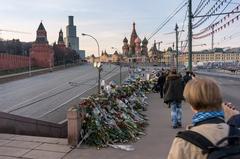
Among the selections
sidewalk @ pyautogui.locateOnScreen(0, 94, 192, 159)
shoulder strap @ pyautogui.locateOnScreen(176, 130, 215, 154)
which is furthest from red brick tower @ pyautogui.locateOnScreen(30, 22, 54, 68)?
shoulder strap @ pyautogui.locateOnScreen(176, 130, 215, 154)

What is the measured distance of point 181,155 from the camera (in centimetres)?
272

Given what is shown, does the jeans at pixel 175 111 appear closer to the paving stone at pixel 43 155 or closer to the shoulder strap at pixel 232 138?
the paving stone at pixel 43 155

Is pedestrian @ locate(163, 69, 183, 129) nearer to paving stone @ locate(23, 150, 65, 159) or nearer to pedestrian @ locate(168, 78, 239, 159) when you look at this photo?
paving stone @ locate(23, 150, 65, 159)

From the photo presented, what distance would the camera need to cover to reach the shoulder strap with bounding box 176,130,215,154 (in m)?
2.61

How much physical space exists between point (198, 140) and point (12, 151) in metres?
7.01

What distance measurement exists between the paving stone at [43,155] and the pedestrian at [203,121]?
6.08 m

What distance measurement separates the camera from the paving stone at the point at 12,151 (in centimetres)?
884

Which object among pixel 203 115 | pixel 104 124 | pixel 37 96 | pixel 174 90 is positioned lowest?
pixel 37 96

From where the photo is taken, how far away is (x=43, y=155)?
874 centimetres

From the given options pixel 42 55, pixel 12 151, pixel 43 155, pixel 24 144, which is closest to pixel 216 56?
pixel 42 55

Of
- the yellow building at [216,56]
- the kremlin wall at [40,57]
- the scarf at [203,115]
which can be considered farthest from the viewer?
the yellow building at [216,56]

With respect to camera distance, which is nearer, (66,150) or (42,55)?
(66,150)

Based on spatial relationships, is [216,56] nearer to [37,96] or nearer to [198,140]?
[37,96]

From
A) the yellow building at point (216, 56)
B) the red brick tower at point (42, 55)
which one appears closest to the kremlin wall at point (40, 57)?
the red brick tower at point (42, 55)
